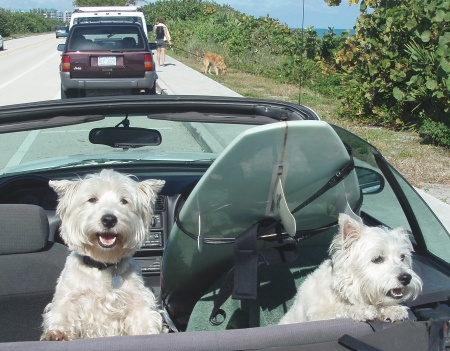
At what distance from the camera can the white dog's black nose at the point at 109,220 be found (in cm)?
254

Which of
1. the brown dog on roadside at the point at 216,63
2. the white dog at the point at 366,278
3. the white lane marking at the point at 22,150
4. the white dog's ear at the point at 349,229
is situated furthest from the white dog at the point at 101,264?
the brown dog on roadside at the point at 216,63

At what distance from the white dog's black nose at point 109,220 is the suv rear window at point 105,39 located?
1408 cm

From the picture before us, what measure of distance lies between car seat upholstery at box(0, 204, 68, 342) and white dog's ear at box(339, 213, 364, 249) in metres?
1.48

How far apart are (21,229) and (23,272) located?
285 millimetres

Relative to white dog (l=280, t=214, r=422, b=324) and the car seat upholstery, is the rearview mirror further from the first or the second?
white dog (l=280, t=214, r=422, b=324)

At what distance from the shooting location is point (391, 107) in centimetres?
1217

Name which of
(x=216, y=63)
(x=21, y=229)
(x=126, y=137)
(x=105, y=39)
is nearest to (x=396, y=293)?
(x=21, y=229)

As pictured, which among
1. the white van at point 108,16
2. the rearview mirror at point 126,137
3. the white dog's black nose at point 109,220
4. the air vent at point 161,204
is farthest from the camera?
the white van at point 108,16

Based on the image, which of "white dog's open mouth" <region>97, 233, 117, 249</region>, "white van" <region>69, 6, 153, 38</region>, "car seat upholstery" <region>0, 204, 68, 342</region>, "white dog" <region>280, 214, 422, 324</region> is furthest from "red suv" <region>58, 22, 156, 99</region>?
"white dog" <region>280, 214, 422, 324</region>

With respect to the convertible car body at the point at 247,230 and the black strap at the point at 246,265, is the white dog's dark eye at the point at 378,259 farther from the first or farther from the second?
the black strap at the point at 246,265

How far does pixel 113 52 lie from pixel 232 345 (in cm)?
1513

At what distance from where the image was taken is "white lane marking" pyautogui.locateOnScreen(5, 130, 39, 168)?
8.71 m

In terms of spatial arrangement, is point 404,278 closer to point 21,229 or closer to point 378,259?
point 378,259

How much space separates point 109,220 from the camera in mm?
2539
